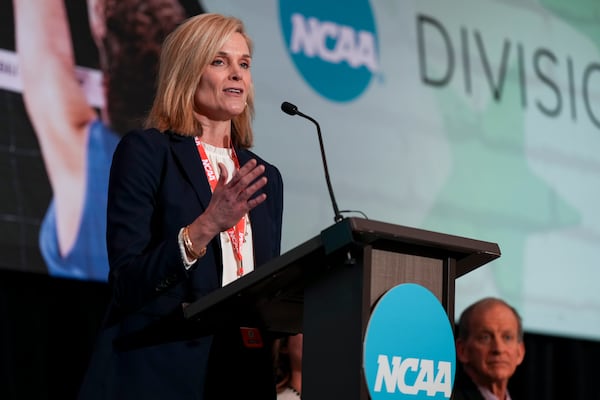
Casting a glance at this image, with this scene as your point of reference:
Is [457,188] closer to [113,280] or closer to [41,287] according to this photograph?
[41,287]

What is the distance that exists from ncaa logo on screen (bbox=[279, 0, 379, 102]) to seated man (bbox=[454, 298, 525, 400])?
0.96 m

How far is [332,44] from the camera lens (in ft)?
13.8

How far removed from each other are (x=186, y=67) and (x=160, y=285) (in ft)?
1.62

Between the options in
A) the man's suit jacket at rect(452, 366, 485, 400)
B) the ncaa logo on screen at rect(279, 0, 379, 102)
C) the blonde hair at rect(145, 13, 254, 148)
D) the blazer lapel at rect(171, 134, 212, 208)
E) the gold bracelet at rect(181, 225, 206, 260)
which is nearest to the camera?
the gold bracelet at rect(181, 225, 206, 260)

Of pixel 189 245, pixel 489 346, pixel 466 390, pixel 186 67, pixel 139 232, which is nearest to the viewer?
pixel 189 245

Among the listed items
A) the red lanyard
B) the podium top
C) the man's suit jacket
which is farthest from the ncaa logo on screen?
the podium top

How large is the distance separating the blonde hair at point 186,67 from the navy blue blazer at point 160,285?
0.07m

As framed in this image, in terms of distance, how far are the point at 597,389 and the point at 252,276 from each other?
3979 mm

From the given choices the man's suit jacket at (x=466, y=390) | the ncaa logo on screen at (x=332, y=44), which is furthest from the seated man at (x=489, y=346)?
the ncaa logo on screen at (x=332, y=44)

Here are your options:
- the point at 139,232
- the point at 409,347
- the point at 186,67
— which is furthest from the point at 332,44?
the point at 409,347

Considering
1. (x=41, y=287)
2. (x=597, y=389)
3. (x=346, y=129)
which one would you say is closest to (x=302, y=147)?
(x=346, y=129)

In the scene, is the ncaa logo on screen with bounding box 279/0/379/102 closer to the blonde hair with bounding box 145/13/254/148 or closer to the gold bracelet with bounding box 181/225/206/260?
the blonde hair with bounding box 145/13/254/148

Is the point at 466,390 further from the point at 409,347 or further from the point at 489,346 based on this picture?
the point at 409,347

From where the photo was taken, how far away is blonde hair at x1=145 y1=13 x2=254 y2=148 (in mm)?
2070
